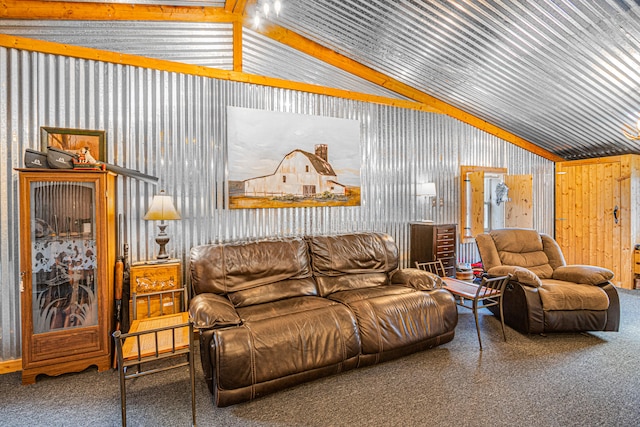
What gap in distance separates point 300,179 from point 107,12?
7.97 ft

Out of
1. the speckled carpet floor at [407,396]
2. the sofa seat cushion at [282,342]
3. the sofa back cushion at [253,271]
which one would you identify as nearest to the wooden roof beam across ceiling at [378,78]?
the sofa back cushion at [253,271]

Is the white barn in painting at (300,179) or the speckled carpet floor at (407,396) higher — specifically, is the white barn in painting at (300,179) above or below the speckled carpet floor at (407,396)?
above

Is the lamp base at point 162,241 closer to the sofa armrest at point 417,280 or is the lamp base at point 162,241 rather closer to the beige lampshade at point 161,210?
the beige lampshade at point 161,210

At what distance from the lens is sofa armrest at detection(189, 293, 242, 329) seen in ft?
7.40

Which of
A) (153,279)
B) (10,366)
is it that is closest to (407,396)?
(153,279)

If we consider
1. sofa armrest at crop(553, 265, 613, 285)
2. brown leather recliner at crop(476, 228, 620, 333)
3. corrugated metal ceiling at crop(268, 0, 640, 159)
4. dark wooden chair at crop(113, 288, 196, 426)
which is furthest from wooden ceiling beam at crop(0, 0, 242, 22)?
sofa armrest at crop(553, 265, 613, 285)

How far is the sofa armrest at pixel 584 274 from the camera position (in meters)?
3.37

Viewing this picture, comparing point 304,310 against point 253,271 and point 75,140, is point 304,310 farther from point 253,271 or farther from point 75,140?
point 75,140

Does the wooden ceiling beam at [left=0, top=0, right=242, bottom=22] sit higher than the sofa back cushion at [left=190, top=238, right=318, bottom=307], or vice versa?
the wooden ceiling beam at [left=0, top=0, right=242, bottom=22]

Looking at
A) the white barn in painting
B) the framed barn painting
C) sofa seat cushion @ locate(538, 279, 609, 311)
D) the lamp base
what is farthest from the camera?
the white barn in painting

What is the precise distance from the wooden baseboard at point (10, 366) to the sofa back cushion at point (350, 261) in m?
2.63

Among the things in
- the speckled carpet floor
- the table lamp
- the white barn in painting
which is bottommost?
the speckled carpet floor

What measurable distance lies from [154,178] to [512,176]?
18.0 feet

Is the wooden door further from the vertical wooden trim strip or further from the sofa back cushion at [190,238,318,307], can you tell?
the vertical wooden trim strip
